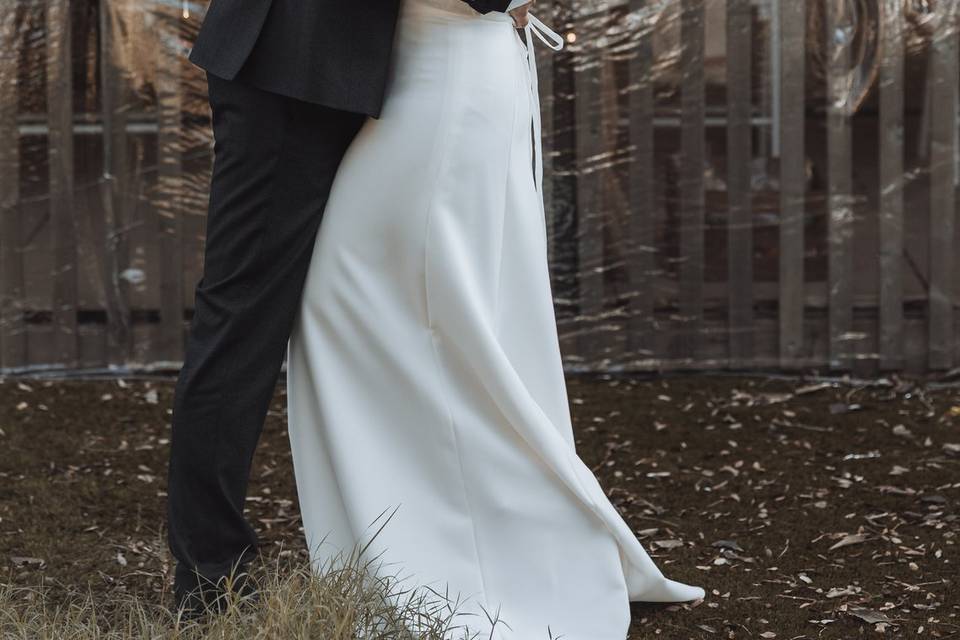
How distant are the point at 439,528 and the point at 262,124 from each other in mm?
634

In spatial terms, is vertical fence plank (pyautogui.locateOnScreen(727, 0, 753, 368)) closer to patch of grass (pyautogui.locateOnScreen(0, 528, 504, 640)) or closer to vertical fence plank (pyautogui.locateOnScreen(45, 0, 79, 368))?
vertical fence plank (pyautogui.locateOnScreen(45, 0, 79, 368))

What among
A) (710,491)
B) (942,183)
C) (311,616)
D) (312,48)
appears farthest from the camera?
(942,183)

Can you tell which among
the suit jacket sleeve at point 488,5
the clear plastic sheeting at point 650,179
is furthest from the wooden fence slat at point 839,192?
the suit jacket sleeve at point 488,5

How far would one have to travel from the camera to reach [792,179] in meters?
4.09

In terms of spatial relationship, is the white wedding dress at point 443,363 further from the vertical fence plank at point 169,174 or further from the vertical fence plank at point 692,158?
the vertical fence plank at point 169,174

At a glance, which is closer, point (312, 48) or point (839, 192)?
point (312, 48)

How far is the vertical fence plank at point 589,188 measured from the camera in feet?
13.4

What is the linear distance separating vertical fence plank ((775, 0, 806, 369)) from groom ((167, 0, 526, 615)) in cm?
247

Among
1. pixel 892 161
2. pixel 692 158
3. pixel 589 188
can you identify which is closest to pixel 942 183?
pixel 892 161

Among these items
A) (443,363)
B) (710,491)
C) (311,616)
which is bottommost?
(710,491)

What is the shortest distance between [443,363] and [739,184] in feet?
8.06

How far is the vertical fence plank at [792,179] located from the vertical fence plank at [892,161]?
0.81ft

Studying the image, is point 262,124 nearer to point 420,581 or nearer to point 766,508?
point 420,581

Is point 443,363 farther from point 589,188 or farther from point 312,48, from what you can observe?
point 589,188
